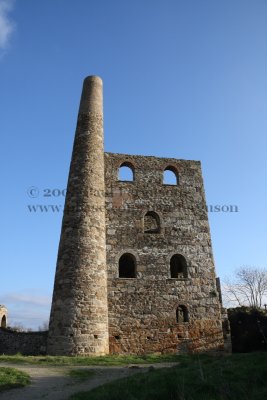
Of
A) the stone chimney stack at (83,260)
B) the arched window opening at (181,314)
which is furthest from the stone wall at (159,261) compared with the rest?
the stone chimney stack at (83,260)

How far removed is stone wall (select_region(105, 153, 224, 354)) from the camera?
15773 mm

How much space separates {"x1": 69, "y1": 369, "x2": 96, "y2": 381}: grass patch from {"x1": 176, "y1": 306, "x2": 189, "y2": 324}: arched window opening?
6847 mm

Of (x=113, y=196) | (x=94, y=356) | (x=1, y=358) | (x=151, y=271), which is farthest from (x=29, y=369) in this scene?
(x=113, y=196)

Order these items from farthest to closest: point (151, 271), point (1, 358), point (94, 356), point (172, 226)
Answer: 1. point (172, 226)
2. point (151, 271)
3. point (94, 356)
4. point (1, 358)

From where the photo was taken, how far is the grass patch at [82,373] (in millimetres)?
9492

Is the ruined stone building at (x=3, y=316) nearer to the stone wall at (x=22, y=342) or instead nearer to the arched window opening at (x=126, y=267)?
the stone wall at (x=22, y=342)

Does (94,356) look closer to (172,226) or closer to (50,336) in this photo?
(50,336)

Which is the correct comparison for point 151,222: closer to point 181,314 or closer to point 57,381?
point 181,314

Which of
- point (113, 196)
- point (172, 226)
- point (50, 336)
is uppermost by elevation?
point (113, 196)

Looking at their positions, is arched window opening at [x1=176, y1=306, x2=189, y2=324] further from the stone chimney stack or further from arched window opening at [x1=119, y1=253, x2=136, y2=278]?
the stone chimney stack

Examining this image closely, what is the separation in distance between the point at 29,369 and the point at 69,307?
11.6 ft

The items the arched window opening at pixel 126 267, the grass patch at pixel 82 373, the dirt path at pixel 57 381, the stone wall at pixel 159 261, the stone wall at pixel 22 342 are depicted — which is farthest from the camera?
the arched window opening at pixel 126 267

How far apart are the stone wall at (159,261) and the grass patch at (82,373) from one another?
4848mm

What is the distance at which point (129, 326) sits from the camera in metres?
15.5
